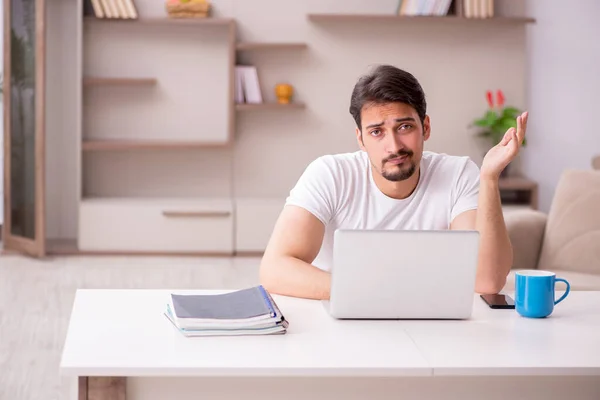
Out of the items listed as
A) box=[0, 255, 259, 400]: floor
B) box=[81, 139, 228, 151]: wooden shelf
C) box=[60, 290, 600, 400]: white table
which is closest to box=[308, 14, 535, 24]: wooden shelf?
box=[81, 139, 228, 151]: wooden shelf

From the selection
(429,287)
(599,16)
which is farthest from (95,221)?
(429,287)

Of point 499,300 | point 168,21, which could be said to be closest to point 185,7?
point 168,21

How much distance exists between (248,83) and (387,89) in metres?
3.74

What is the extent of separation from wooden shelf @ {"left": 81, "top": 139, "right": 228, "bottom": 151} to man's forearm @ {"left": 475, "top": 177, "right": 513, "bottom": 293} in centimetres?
387

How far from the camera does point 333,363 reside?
5.53 feet

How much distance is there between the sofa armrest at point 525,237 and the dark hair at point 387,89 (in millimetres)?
1385

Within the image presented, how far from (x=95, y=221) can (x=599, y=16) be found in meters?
3.66

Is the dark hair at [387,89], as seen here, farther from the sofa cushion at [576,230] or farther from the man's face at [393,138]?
the sofa cushion at [576,230]

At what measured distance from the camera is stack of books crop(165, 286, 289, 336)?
1.85 m

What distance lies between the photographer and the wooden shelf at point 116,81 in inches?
236

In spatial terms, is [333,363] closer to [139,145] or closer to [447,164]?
[447,164]

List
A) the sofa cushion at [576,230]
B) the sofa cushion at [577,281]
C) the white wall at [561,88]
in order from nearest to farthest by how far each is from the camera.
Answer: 1. the sofa cushion at [577,281]
2. the sofa cushion at [576,230]
3. the white wall at [561,88]

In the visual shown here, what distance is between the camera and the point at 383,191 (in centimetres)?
264

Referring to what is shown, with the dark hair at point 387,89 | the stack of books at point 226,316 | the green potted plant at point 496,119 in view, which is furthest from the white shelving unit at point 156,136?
the stack of books at point 226,316
